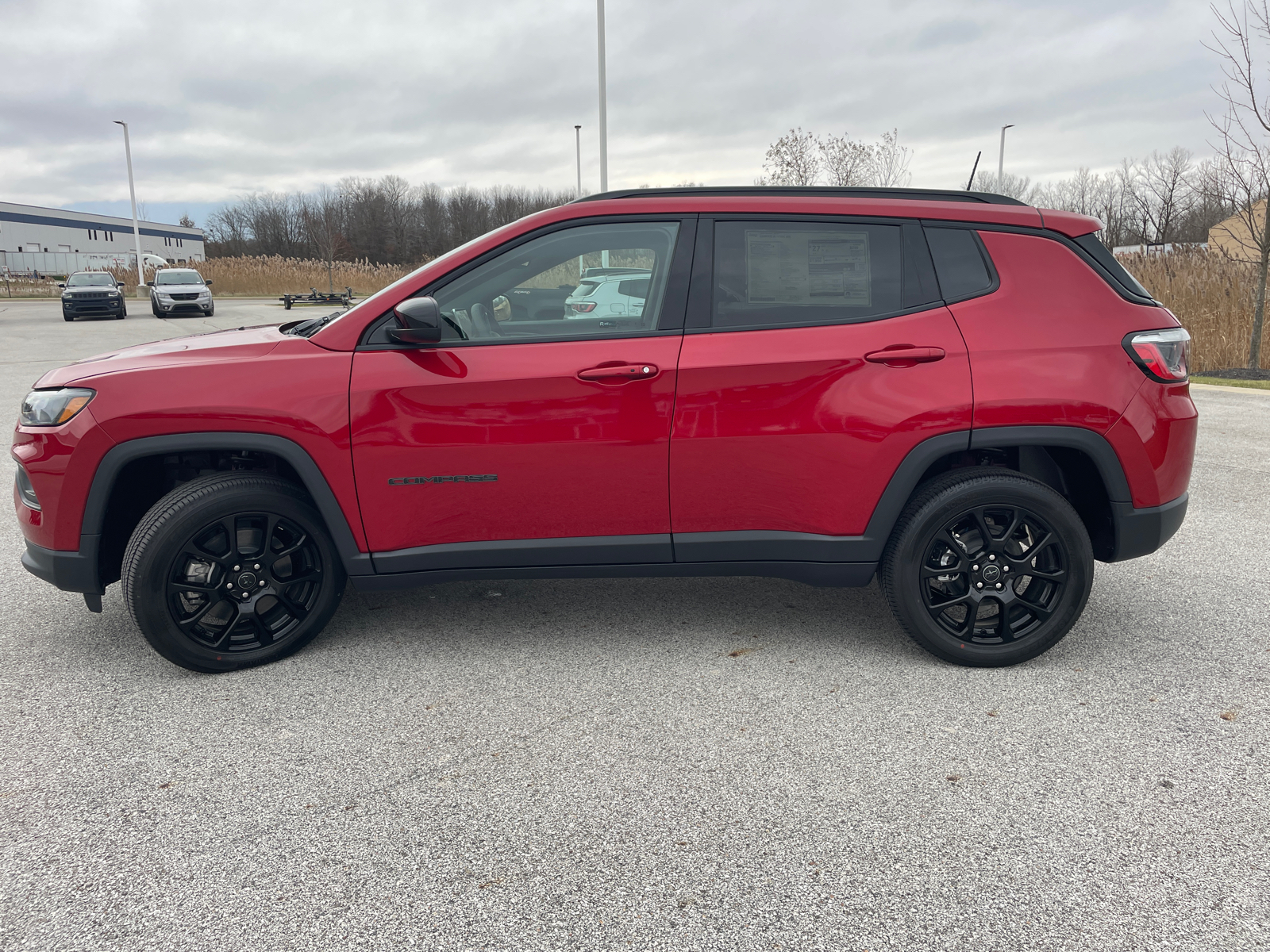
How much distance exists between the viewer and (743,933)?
2072 mm

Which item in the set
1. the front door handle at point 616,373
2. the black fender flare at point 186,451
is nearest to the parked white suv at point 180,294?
the black fender flare at point 186,451

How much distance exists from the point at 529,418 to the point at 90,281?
29262 millimetres

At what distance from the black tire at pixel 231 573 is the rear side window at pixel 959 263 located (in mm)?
2683

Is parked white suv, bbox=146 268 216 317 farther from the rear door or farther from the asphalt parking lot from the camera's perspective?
the rear door

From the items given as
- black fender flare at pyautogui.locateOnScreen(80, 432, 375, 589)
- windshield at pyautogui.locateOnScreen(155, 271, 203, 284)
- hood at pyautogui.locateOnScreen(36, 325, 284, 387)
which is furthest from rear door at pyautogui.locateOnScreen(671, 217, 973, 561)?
windshield at pyautogui.locateOnScreen(155, 271, 203, 284)

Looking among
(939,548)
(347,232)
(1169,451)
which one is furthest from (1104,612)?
(347,232)

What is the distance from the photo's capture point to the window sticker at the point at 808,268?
340 cm

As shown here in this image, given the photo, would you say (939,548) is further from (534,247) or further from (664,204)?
(534,247)

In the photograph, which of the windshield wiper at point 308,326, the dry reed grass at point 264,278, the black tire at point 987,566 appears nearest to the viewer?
the black tire at point 987,566

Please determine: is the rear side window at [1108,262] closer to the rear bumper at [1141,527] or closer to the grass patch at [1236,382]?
the rear bumper at [1141,527]

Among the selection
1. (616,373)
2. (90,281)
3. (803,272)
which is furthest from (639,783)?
(90,281)

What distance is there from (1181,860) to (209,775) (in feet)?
9.41

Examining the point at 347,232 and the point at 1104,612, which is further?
the point at 347,232

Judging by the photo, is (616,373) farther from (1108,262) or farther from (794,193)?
(1108,262)
